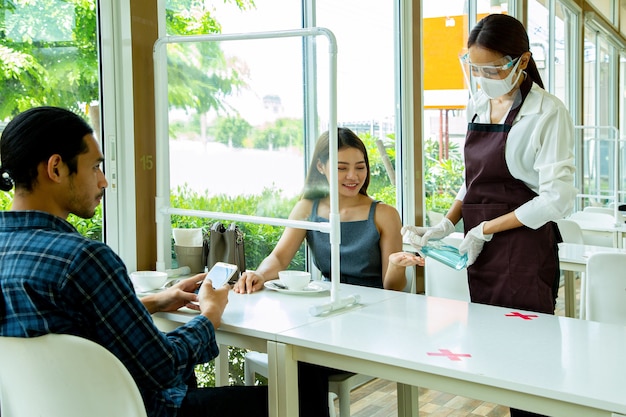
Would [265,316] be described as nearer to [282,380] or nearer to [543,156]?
[282,380]

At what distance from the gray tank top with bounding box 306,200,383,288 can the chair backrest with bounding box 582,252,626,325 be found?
728mm

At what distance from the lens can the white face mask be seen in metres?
2.01

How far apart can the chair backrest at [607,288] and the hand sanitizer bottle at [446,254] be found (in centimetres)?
60

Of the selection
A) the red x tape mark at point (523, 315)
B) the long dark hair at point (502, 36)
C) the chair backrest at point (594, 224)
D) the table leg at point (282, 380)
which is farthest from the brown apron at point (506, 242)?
the chair backrest at point (594, 224)

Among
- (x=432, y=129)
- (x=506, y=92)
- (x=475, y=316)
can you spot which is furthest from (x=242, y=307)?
(x=432, y=129)

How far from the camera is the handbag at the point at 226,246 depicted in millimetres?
2344

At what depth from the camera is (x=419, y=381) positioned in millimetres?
1421

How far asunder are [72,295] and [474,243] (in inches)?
49.9

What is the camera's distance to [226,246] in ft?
7.72

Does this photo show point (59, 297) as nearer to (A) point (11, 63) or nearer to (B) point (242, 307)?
(B) point (242, 307)

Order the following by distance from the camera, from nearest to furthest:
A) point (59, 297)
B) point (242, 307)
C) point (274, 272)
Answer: point (59, 297), point (242, 307), point (274, 272)

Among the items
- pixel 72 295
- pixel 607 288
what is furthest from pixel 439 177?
pixel 72 295

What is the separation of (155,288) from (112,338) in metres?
0.85

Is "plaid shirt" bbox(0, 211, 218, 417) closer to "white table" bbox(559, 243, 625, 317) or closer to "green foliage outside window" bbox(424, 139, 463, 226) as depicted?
"white table" bbox(559, 243, 625, 317)
